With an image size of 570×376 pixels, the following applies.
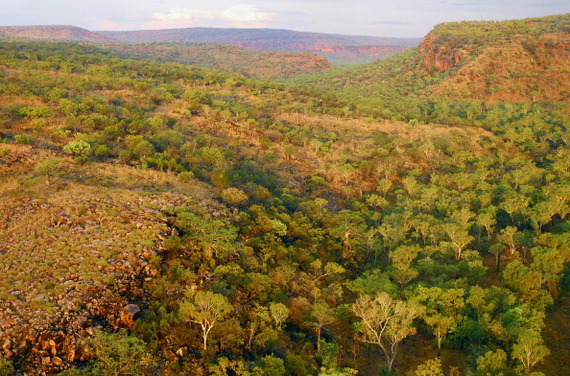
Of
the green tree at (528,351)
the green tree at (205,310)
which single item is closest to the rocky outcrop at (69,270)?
the green tree at (205,310)

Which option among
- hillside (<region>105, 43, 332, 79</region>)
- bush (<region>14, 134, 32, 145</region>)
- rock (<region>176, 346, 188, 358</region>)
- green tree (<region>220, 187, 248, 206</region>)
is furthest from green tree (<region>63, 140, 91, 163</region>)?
hillside (<region>105, 43, 332, 79</region>)

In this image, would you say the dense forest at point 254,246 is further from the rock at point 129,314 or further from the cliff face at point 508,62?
the cliff face at point 508,62

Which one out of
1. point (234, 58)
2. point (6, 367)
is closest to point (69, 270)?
point (6, 367)

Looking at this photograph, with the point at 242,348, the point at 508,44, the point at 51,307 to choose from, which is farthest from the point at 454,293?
the point at 508,44

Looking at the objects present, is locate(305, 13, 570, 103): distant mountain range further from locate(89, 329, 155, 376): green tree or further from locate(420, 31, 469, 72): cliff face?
locate(89, 329, 155, 376): green tree

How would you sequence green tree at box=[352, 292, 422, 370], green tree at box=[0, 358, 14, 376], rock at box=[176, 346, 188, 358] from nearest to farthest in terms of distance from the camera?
green tree at box=[0, 358, 14, 376]
rock at box=[176, 346, 188, 358]
green tree at box=[352, 292, 422, 370]

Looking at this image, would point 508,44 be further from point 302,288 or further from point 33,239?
point 33,239
